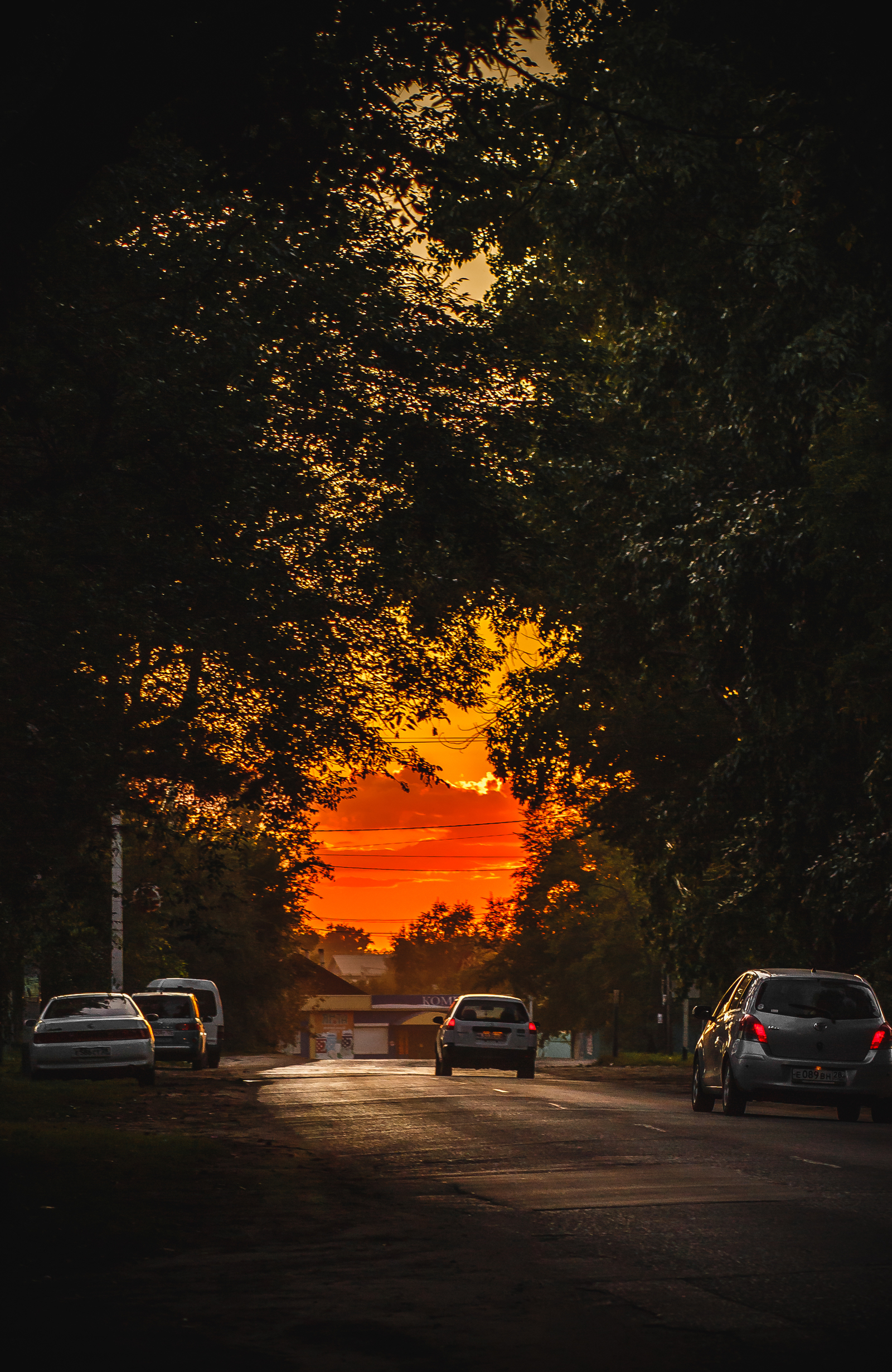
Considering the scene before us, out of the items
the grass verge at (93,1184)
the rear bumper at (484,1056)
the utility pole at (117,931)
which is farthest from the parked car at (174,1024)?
the grass verge at (93,1184)

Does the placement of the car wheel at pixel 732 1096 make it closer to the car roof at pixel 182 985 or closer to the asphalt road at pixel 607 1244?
the asphalt road at pixel 607 1244

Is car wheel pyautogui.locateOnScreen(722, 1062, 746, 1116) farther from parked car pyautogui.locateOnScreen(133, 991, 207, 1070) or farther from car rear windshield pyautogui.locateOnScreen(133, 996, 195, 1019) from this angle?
car rear windshield pyautogui.locateOnScreen(133, 996, 195, 1019)

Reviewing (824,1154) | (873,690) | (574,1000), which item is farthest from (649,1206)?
(574,1000)

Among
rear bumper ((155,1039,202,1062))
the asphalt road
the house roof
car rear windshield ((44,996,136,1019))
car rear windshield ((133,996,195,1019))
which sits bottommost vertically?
the asphalt road

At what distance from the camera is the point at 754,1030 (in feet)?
64.2

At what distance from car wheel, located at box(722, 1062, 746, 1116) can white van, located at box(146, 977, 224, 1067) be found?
23675 mm

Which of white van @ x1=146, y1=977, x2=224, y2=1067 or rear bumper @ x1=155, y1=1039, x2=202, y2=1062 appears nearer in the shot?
rear bumper @ x1=155, y1=1039, x2=202, y2=1062

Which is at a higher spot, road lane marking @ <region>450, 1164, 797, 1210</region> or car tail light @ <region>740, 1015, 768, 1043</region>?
car tail light @ <region>740, 1015, 768, 1043</region>

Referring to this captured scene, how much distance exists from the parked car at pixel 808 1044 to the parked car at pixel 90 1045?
36.4 feet

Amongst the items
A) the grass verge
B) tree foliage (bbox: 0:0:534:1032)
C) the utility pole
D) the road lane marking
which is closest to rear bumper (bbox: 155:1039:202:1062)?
the utility pole

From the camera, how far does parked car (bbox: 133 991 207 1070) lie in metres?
36.8

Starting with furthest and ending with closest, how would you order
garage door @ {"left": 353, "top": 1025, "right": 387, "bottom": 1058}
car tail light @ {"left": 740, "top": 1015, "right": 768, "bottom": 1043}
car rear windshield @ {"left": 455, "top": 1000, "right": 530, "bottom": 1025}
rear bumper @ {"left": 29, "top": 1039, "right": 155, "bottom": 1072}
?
garage door @ {"left": 353, "top": 1025, "right": 387, "bottom": 1058}
car rear windshield @ {"left": 455, "top": 1000, "right": 530, "bottom": 1025}
rear bumper @ {"left": 29, "top": 1039, "right": 155, "bottom": 1072}
car tail light @ {"left": 740, "top": 1015, "right": 768, "bottom": 1043}

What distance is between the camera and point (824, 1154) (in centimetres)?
1426

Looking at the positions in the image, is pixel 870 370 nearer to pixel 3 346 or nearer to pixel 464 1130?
pixel 3 346
